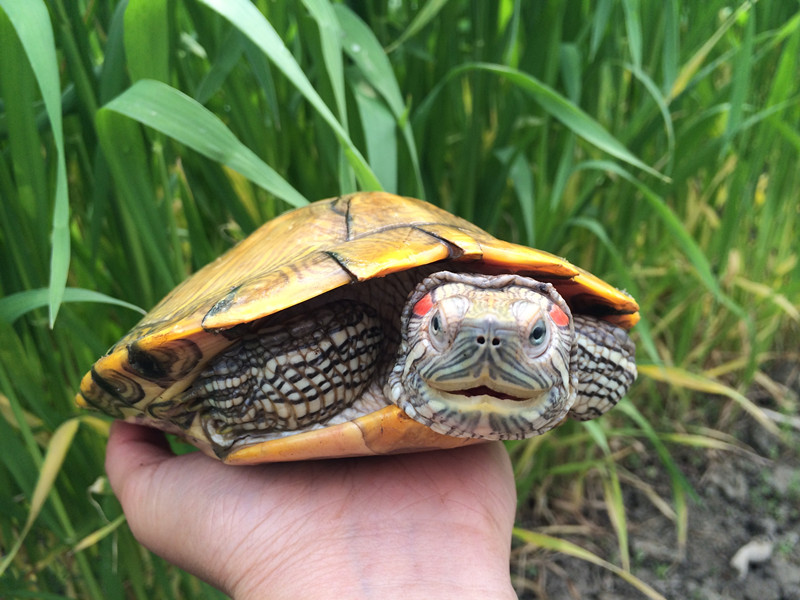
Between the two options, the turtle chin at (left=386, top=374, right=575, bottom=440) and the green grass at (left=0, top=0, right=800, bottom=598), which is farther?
the green grass at (left=0, top=0, right=800, bottom=598)

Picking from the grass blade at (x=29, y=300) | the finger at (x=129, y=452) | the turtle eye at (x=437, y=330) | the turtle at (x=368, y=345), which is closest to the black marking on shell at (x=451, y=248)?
the turtle at (x=368, y=345)

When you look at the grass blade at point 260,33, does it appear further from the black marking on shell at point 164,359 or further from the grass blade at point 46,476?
the grass blade at point 46,476

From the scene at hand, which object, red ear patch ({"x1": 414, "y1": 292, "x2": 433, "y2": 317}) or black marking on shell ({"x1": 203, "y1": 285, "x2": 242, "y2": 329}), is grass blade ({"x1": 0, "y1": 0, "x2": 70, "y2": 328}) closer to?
black marking on shell ({"x1": 203, "y1": 285, "x2": 242, "y2": 329})

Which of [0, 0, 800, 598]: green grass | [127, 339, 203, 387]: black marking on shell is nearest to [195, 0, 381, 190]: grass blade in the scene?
[0, 0, 800, 598]: green grass

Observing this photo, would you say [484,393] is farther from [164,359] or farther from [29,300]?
[29,300]

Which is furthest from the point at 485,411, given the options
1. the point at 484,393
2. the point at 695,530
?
the point at 695,530

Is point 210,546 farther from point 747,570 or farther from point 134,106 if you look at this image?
point 747,570
